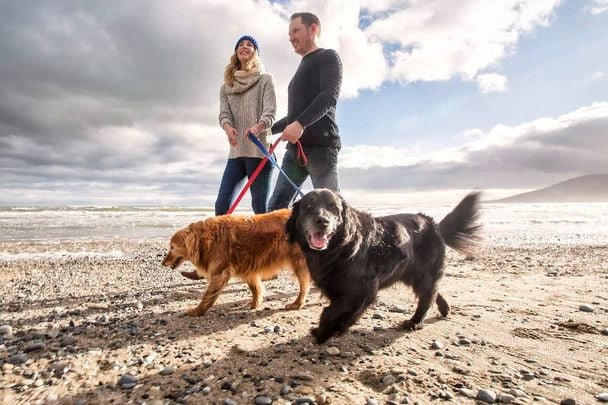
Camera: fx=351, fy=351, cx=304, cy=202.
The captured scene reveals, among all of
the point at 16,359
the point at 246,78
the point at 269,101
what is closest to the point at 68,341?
the point at 16,359

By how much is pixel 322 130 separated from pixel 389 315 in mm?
2102

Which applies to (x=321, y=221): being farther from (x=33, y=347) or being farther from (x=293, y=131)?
(x=33, y=347)

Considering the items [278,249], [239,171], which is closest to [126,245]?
[239,171]

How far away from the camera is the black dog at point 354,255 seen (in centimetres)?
268

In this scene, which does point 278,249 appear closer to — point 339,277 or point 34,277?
point 339,277

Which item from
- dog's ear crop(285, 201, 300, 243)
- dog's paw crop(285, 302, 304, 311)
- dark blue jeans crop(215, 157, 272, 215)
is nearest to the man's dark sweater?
dark blue jeans crop(215, 157, 272, 215)

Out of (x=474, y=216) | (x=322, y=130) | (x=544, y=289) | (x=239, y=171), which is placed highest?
(x=322, y=130)

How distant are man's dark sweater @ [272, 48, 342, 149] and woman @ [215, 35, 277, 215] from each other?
0.54 m

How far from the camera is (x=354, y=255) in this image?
9.00 feet

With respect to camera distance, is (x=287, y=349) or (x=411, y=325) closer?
(x=287, y=349)

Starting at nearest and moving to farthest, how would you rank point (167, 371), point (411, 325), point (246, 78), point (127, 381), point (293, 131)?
point (127, 381) < point (167, 371) < point (411, 325) < point (293, 131) < point (246, 78)

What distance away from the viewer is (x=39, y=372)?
2.24 meters

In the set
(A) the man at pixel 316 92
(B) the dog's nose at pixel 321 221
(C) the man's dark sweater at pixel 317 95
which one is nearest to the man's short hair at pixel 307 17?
(A) the man at pixel 316 92

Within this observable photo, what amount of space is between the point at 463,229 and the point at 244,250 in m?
2.40
